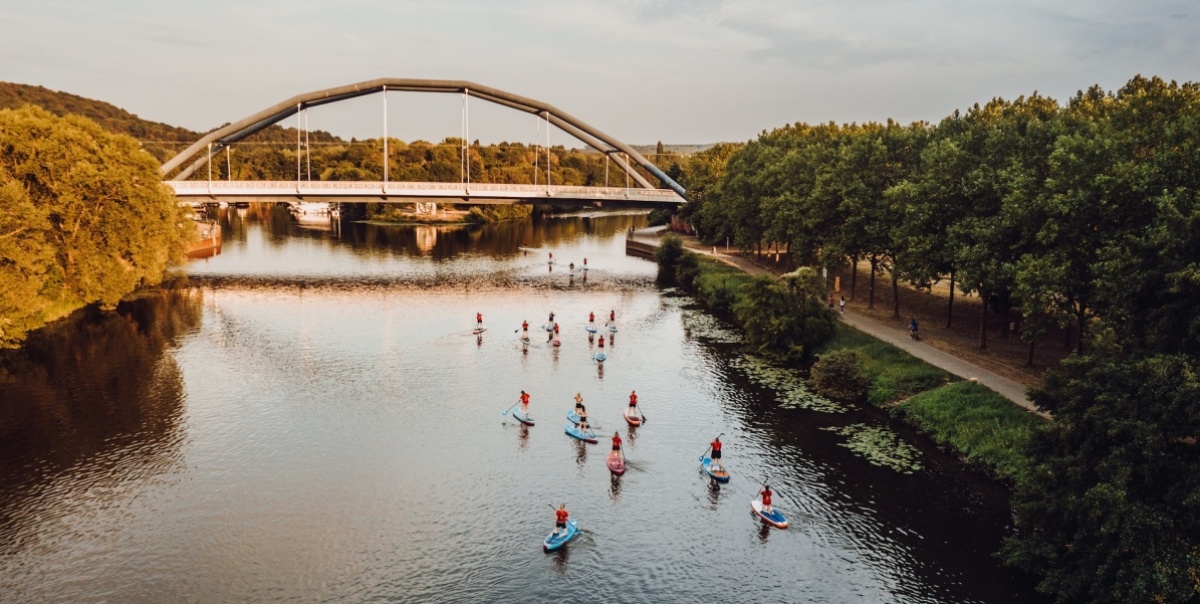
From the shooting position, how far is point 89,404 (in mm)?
40281

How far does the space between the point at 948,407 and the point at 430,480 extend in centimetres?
2409

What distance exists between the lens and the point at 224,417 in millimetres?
39000

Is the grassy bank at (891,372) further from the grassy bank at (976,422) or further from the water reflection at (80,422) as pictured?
the water reflection at (80,422)

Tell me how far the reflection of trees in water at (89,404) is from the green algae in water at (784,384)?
3023 cm

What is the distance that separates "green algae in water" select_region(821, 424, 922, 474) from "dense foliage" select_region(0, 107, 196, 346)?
50.6 m

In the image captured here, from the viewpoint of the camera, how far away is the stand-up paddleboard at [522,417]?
38562mm

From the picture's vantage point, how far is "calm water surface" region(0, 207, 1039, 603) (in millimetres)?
24734

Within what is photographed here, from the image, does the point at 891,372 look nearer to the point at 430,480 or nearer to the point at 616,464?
the point at 616,464

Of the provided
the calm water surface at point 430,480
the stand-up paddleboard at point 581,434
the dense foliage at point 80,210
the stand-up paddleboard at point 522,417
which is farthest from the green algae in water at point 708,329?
the dense foliage at point 80,210

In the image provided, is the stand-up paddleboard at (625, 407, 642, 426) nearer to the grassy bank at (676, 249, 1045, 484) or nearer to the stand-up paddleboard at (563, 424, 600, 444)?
the stand-up paddleboard at (563, 424, 600, 444)

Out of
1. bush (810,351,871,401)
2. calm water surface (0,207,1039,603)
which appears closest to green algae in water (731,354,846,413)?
calm water surface (0,207,1039,603)

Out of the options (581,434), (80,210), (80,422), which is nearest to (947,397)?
(581,434)

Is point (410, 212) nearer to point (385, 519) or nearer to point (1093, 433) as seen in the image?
point (385, 519)

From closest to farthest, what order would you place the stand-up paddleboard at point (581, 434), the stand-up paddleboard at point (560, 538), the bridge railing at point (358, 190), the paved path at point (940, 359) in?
the stand-up paddleboard at point (560, 538), the stand-up paddleboard at point (581, 434), the paved path at point (940, 359), the bridge railing at point (358, 190)
